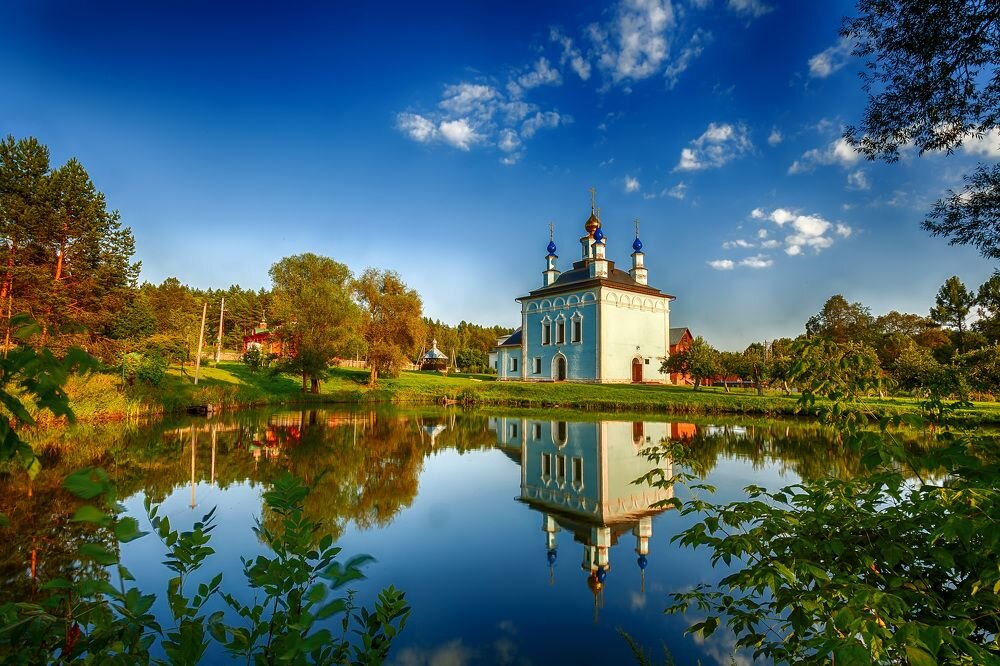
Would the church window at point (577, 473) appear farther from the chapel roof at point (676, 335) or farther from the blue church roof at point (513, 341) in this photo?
the chapel roof at point (676, 335)

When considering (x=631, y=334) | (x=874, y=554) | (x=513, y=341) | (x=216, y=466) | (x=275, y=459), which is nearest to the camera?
(x=874, y=554)

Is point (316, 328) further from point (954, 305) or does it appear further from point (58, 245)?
point (954, 305)

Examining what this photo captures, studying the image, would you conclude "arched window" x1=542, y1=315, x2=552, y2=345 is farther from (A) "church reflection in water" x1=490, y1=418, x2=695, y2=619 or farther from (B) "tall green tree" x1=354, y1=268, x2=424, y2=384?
(A) "church reflection in water" x1=490, y1=418, x2=695, y2=619

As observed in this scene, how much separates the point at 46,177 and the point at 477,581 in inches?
816

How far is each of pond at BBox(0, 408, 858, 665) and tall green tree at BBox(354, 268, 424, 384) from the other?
1686 centimetres

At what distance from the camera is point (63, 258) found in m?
17.0

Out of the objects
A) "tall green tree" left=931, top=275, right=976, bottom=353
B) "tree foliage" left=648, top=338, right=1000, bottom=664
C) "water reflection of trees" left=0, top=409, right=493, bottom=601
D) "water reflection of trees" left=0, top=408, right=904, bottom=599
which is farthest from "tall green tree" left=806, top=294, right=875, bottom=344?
"tree foliage" left=648, top=338, right=1000, bottom=664

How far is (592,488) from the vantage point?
9141 millimetres

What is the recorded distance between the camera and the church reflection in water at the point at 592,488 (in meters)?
6.14

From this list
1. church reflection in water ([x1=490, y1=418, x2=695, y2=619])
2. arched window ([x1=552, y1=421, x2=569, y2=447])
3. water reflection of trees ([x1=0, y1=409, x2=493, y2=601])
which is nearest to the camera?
water reflection of trees ([x1=0, y1=409, x2=493, y2=601])

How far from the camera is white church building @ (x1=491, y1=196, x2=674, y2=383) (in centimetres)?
3444

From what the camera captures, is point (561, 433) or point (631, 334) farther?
point (631, 334)

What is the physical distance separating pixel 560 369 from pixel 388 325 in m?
13.2

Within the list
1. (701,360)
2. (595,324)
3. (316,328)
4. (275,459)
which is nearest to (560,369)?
(595,324)
